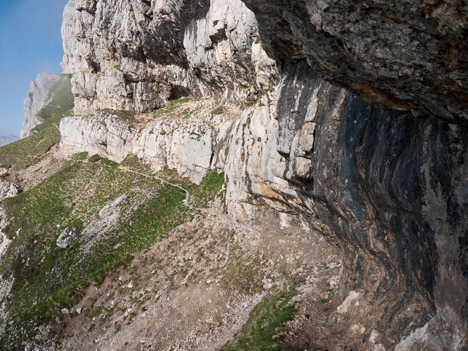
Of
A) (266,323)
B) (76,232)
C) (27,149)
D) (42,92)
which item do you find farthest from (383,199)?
(42,92)

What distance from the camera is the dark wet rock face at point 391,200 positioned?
23.9 feet

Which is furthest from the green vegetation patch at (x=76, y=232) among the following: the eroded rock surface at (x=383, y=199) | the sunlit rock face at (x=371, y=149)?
the eroded rock surface at (x=383, y=199)

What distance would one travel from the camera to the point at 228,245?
75.9ft

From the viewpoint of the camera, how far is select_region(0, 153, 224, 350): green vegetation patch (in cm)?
2462

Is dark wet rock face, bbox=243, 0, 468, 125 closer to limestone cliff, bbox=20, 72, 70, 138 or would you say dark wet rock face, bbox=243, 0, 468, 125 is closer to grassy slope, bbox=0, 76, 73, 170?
grassy slope, bbox=0, 76, 73, 170

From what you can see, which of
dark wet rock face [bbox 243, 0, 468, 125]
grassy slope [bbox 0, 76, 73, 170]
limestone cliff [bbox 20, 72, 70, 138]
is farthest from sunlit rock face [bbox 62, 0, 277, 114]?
limestone cliff [bbox 20, 72, 70, 138]

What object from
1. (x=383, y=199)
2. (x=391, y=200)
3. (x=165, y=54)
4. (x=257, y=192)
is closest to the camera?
(x=391, y=200)

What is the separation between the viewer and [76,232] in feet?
111

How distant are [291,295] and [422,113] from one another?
39.0 ft

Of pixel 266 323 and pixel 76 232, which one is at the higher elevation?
pixel 266 323

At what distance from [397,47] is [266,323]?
45.2 feet

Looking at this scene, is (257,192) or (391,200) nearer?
(391,200)

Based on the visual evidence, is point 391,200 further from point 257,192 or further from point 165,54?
point 165,54

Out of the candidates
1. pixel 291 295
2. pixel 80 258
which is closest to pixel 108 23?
pixel 80 258
